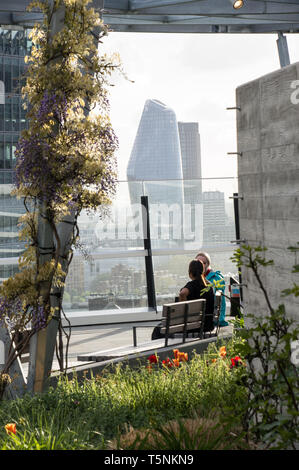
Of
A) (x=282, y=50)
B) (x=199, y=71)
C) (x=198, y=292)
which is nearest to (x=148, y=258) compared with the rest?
(x=198, y=292)

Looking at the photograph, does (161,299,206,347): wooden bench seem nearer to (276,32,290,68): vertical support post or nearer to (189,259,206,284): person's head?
(189,259,206,284): person's head

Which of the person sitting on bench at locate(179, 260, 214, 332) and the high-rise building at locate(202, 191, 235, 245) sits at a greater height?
the high-rise building at locate(202, 191, 235, 245)

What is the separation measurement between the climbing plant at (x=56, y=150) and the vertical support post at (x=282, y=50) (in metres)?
4.80

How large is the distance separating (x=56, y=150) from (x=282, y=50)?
18.3 feet

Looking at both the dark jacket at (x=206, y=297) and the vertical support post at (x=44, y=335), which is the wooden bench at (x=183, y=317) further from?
the vertical support post at (x=44, y=335)

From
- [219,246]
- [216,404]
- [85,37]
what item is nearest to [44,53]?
[85,37]

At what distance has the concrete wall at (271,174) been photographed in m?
3.10

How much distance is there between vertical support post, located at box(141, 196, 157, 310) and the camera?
31.0 feet

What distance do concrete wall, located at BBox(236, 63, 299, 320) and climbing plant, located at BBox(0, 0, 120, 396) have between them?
4.26ft

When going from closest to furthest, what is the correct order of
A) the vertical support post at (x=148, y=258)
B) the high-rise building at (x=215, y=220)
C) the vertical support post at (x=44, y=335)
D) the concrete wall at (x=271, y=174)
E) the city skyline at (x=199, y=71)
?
the concrete wall at (x=271, y=174) < the vertical support post at (x=44, y=335) < the city skyline at (x=199, y=71) < the vertical support post at (x=148, y=258) < the high-rise building at (x=215, y=220)

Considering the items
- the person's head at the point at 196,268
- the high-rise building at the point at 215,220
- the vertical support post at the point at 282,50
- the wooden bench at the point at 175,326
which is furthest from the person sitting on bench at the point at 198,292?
the vertical support post at the point at 282,50

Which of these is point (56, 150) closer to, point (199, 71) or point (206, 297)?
point (206, 297)

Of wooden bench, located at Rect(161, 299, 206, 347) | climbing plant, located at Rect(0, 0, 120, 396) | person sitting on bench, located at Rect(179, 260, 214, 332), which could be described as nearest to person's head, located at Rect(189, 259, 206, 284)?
person sitting on bench, located at Rect(179, 260, 214, 332)

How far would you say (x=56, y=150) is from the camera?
4.53 m
